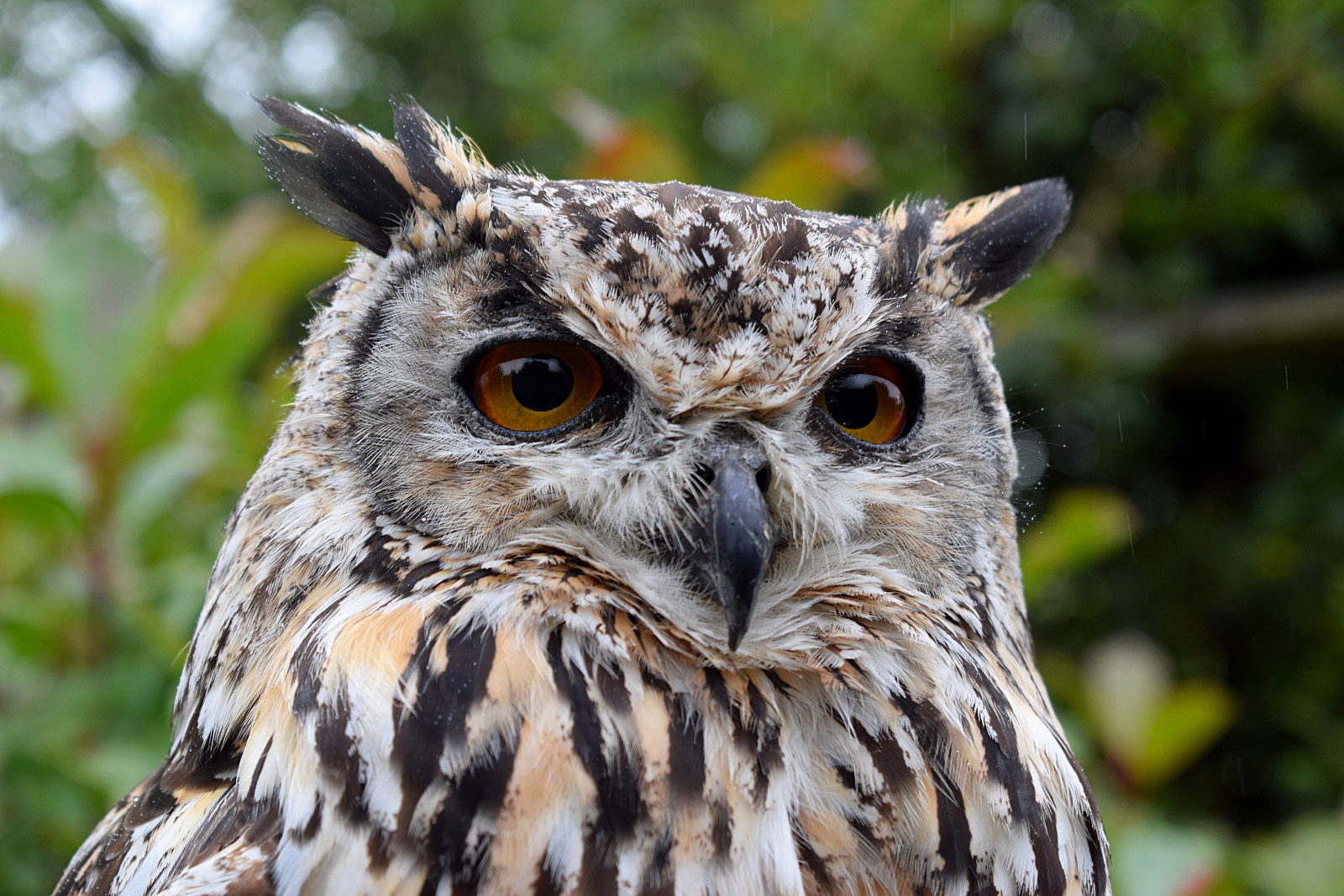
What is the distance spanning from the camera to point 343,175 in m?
1.16

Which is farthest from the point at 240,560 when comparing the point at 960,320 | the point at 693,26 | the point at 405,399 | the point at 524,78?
the point at 524,78

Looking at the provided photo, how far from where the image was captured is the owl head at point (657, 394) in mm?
980

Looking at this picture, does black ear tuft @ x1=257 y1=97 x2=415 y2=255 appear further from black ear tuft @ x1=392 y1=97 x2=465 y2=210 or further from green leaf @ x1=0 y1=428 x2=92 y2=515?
green leaf @ x1=0 y1=428 x2=92 y2=515

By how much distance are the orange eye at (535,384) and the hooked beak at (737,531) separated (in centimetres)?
16

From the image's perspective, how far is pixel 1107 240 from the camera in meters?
3.90

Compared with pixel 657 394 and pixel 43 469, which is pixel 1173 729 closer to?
pixel 657 394

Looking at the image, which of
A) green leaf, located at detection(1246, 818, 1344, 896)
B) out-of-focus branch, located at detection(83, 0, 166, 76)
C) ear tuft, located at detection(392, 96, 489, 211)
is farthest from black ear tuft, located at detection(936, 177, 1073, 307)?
out-of-focus branch, located at detection(83, 0, 166, 76)

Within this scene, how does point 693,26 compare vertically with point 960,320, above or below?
above

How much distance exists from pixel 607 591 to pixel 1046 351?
9.23 ft

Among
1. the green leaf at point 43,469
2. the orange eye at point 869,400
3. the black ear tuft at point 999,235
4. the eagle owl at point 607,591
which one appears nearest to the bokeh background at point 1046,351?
the green leaf at point 43,469

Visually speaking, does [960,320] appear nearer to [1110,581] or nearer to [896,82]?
[896,82]

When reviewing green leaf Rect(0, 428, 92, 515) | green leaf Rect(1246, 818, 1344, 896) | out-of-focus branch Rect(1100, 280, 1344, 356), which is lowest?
green leaf Rect(1246, 818, 1344, 896)

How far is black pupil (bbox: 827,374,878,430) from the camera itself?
1.07m

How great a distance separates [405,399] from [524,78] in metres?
3.26
